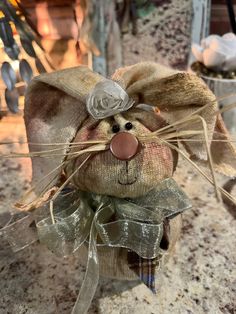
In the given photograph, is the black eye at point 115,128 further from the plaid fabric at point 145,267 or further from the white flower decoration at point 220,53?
the white flower decoration at point 220,53

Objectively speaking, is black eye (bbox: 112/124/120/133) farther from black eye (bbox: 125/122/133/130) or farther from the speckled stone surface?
the speckled stone surface

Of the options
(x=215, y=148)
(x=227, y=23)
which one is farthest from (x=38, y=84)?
(x=227, y=23)

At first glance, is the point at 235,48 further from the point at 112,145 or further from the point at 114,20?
the point at 112,145

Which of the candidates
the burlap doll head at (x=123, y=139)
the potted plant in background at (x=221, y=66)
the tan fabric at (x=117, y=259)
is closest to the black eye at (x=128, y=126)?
the burlap doll head at (x=123, y=139)

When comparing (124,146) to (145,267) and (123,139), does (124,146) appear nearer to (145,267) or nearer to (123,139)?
(123,139)

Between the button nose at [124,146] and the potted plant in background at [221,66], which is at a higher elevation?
the button nose at [124,146]

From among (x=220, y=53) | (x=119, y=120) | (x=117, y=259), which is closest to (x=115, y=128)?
(x=119, y=120)
